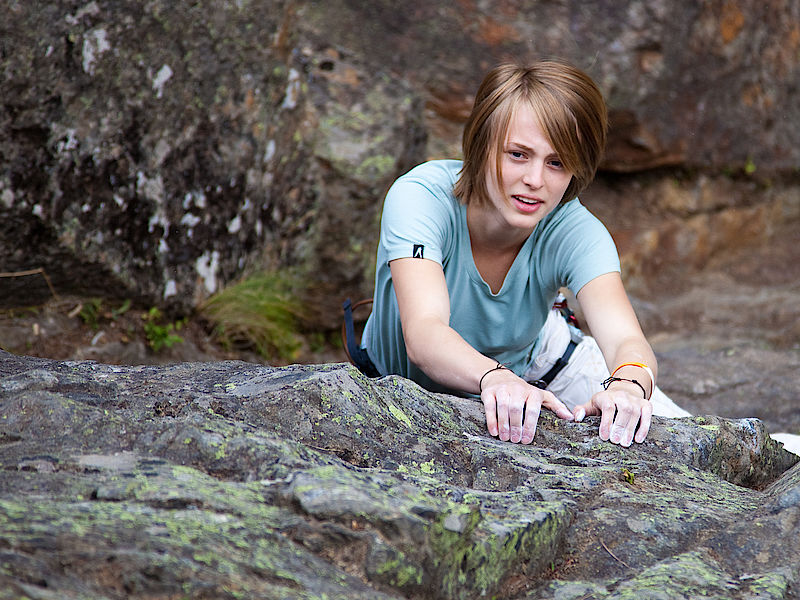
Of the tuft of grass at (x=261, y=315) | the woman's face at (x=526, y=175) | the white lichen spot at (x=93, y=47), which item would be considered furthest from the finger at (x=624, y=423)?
the white lichen spot at (x=93, y=47)

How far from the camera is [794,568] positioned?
164 cm

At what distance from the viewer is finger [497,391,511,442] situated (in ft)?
6.86

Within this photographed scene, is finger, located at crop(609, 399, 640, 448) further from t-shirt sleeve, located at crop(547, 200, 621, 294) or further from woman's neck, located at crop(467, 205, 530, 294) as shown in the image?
woman's neck, located at crop(467, 205, 530, 294)

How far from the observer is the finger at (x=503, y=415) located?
209cm

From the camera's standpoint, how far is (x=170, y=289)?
403 cm

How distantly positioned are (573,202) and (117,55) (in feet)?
7.20

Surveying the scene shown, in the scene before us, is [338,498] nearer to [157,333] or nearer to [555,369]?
[555,369]

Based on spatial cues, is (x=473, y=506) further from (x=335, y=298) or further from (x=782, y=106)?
(x=782, y=106)

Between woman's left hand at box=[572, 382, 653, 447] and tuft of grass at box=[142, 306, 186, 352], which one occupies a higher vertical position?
woman's left hand at box=[572, 382, 653, 447]

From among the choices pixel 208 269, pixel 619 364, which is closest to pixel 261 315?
pixel 208 269

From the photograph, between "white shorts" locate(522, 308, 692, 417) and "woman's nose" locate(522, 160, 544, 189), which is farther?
"white shorts" locate(522, 308, 692, 417)

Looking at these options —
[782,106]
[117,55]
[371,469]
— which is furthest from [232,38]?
[782,106]

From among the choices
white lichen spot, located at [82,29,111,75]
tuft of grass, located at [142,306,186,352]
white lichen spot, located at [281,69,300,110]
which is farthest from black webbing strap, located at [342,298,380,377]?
white lichen spot, located at [281,69,300,110]

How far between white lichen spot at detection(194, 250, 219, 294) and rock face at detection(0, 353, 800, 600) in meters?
1.96
